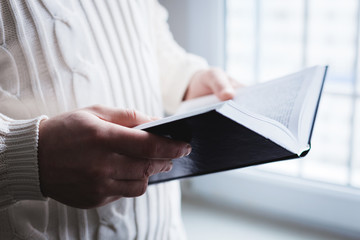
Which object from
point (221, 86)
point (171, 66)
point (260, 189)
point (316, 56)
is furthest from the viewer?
point (260, 189)

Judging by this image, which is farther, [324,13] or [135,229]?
Result: [324,13]

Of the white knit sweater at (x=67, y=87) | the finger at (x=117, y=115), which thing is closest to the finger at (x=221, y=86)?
the white knit sweater at (x=67, y=87)

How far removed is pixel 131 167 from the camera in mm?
559

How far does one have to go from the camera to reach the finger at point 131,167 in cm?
55

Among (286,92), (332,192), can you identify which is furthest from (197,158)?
(332,192)

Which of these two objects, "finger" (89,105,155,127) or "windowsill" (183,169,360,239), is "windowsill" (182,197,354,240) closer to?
"windowsill" (183,169,360,239)

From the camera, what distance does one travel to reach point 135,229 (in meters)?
0.78

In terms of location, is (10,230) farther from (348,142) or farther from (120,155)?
(348,142)

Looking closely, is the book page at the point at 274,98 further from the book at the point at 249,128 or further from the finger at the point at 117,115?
the finger at the point at 117,115

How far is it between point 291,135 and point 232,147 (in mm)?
76

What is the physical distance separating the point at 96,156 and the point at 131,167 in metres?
0.05

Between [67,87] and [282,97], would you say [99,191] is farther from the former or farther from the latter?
[282,97]

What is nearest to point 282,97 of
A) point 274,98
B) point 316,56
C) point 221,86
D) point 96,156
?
point 274,98

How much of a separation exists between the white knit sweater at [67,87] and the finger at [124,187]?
0.10 meters
